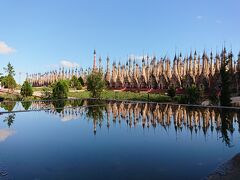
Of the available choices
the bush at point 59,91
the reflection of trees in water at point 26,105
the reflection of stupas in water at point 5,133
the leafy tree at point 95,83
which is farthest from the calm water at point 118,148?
the bush at point 59,91

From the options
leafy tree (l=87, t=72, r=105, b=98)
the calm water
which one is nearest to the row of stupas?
leafy tree (l=87, t=72, r=105, b=98)

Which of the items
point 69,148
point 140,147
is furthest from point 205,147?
point 69,148

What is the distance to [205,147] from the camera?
8648 mm

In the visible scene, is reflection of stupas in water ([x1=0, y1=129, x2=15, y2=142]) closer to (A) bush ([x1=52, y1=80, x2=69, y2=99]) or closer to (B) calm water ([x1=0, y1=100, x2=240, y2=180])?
(B) calm water ([x1=0, y1=100, x2=240, y2=180])

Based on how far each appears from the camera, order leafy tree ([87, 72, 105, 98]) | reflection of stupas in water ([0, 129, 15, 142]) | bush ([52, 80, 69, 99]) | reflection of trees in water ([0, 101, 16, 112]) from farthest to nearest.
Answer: bush ([52, 80, 69, 99]) → leafy tree ([87, 72, 105, 98]) → reflection of trees in water ([0, 101, 16, 112]) → reflection of stupas in water ([0, 129, 15, 142])

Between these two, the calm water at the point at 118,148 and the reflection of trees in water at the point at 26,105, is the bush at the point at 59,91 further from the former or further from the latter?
the calm water at the point at 118,148

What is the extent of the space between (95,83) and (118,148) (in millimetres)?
18754

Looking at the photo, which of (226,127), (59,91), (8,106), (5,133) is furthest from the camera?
(59,91)

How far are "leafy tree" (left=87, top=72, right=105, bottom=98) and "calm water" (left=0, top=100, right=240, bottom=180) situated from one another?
12.2 metres

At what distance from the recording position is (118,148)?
8414 mm

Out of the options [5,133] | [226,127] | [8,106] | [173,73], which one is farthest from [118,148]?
[173,73]

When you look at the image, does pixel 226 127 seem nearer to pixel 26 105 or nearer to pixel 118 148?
pixel 118 148

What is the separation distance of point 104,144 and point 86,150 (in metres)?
0.96

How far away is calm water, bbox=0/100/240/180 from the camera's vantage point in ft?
19.9
